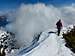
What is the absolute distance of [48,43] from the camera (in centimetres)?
3472

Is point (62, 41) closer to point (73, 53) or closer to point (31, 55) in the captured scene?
point (73, 53)

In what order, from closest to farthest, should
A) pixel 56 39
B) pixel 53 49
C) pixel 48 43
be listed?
pixel 53 49 < pixel 48 43 < pixel 56 39

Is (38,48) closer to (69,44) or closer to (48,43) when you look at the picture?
(48,43)

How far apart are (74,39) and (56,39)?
15.0 feet

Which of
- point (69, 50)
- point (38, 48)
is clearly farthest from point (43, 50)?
point (69, 50)

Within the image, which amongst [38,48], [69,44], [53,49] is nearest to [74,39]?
[69,44]

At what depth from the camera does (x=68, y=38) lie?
1373 inches

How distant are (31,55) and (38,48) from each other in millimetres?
2807

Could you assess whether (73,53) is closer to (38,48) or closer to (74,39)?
(74,39)

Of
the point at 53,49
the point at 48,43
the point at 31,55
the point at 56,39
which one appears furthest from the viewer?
the point at 56,39

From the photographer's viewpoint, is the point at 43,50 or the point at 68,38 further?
the point at 68,38

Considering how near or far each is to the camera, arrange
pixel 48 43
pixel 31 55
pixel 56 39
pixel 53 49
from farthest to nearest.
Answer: pixel 56 39 → pixel 48 43 → pixel 53 49 → pixel 31 55

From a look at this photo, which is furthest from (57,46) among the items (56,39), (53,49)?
(56,39)

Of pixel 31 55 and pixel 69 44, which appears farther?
pixel 69 44
